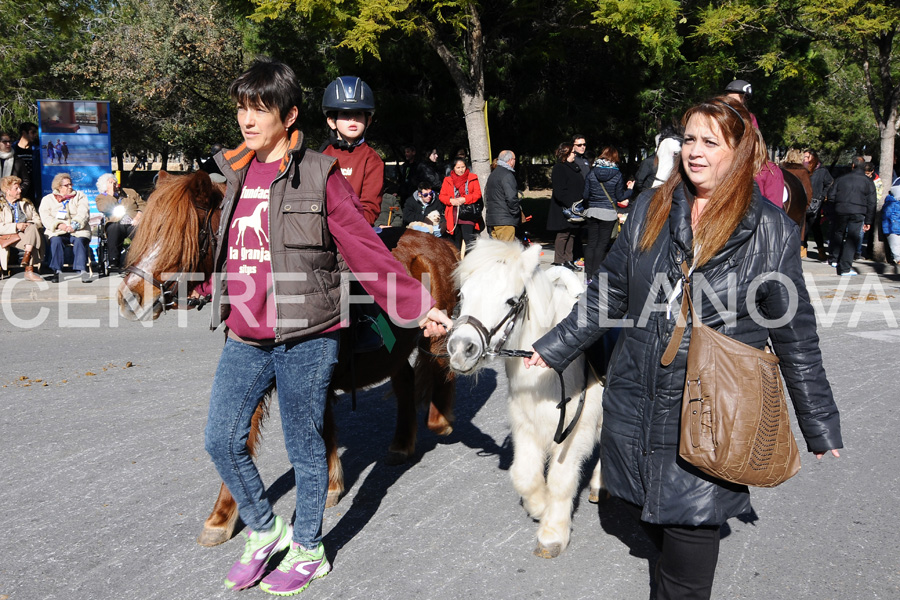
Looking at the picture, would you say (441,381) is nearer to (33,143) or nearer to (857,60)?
(33,143)

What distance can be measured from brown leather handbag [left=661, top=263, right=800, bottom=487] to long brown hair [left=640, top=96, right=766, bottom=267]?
0.33 meters

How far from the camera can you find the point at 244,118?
3131mm

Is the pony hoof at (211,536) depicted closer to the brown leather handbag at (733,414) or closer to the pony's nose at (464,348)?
the pony's nose at (464,348)

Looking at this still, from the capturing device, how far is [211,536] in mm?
3852

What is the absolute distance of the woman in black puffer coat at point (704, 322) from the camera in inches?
105

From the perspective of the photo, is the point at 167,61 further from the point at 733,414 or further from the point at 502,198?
the point at 733,414

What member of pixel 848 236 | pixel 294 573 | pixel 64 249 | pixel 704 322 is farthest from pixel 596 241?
pixel 704 322

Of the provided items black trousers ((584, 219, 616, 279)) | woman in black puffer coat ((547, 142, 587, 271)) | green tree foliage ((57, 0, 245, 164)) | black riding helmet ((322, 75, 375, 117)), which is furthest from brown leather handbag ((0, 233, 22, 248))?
green tree foliage ((57, 0, 245, 164))

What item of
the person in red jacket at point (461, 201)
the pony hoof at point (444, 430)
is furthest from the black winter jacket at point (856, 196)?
the pony hoof at point (444, 430)

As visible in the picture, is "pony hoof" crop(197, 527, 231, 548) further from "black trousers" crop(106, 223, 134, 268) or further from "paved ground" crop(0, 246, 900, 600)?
"black trousers" crop(106, 223, 134, 268)

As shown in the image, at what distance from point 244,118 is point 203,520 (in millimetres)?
2220

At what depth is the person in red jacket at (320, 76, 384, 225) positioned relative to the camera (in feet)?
14.9

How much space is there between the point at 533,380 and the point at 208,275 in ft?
5.39

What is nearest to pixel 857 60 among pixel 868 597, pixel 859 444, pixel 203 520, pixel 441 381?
pixel 859 444
